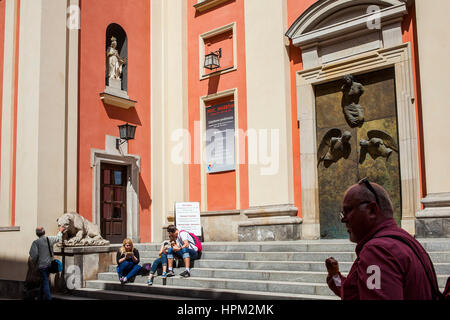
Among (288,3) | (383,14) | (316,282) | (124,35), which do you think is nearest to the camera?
(316,282)

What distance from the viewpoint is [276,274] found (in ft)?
27.6

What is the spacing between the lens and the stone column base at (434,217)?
30.6ft

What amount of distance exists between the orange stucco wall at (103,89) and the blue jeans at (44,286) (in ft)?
9.76

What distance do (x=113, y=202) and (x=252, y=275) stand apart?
6019 millimetres

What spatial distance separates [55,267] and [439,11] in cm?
940

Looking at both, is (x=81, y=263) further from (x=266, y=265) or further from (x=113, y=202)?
(x=266, y=265)

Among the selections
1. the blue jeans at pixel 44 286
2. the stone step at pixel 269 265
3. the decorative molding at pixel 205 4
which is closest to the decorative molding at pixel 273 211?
the stone step at pixel 269 265

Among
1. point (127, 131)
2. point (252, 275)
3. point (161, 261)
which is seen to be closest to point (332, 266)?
point (252, 275)

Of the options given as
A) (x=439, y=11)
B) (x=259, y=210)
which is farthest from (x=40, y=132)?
(x=439, y=11)

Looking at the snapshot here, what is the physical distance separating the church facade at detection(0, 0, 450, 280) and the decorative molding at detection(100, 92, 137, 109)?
4cm

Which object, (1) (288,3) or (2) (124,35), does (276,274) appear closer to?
(1) (288,3)

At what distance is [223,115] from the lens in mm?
13969

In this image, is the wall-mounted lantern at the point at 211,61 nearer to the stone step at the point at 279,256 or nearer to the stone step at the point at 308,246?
the stone step at the point at 308,246

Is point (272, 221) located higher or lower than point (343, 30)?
lower
